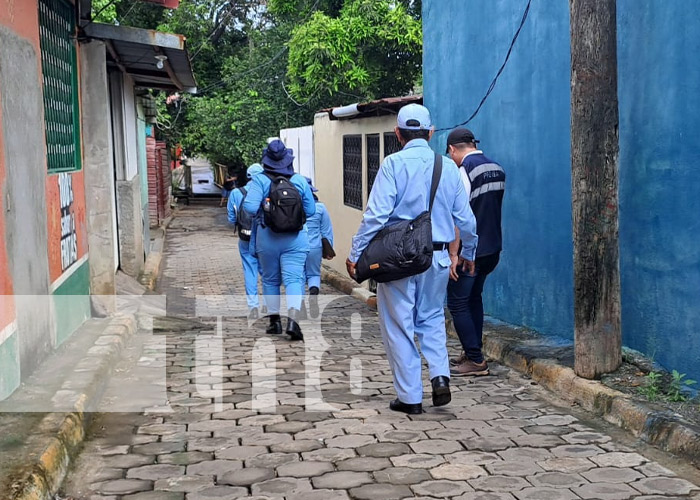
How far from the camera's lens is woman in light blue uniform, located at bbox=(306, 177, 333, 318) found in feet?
34.1

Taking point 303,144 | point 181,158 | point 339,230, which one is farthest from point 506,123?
point 181,158

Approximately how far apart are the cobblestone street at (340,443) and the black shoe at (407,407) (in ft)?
0.17

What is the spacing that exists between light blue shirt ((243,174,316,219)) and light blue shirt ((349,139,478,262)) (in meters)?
2.52

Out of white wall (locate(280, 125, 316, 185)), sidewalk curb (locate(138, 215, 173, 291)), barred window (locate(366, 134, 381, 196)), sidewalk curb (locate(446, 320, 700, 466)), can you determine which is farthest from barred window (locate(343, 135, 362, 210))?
sidewalk curb (locate(446, 320, 700, 466))

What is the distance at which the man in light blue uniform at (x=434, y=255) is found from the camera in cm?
537

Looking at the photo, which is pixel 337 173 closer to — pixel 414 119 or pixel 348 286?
pixel 348 286

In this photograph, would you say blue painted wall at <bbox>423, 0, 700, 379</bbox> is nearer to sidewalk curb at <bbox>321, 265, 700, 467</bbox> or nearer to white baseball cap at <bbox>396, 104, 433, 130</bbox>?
sidewalk curb at <bbox>321, 265, 700, 467</bbox>

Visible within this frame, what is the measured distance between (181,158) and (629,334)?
40.2 meters

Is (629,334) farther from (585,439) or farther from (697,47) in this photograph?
(697,47)

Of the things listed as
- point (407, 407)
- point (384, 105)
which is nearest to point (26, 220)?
point (407, 407)

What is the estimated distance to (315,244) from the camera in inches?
414

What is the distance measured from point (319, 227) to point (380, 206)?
518 cm

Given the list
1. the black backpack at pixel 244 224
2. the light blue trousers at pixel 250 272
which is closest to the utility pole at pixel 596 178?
the black backpack at pixel 244 224

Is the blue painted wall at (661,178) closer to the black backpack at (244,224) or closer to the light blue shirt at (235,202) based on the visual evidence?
the black backpack at (244,224)
